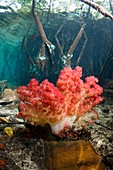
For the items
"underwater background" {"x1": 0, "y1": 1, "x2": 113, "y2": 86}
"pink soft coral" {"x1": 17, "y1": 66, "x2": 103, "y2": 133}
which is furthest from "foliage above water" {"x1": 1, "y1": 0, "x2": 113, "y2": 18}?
"pink soft coral" {"x1": 17, "y1": 66, "x2": 103, "y2": 133}

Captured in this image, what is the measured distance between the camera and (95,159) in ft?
9.39

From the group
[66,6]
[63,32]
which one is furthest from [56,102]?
[63,32]

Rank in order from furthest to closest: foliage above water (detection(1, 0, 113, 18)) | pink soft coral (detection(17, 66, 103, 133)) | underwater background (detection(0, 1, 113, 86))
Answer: underwater background (detection(0, 1, 113, 86)) < foliage above water (detection(1, 0, 113, 18)) < pink soft coral (detection(17, 66, 103, 133))

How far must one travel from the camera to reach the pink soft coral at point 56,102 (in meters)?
3.31

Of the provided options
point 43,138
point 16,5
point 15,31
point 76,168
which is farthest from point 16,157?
point 15,31

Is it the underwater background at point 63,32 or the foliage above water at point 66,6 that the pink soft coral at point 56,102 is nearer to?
the underwater background at point 63,32

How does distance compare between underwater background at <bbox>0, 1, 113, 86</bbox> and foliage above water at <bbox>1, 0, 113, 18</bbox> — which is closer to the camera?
foliage above water at <bbox>1, 0, 113, 18</bbox>

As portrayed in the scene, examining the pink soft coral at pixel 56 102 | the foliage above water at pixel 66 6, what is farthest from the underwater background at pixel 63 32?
the pink soft coral at pixel 56 102

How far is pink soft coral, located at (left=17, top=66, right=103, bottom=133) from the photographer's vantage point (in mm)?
3307

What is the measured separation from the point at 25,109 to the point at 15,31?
65.1 ft

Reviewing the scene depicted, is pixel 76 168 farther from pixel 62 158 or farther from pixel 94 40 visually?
pixel 94 40

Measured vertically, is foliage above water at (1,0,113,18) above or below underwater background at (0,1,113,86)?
above

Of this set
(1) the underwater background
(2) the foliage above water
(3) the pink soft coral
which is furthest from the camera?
(1) the underwater background

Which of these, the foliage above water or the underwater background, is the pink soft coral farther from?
the foliage above water
